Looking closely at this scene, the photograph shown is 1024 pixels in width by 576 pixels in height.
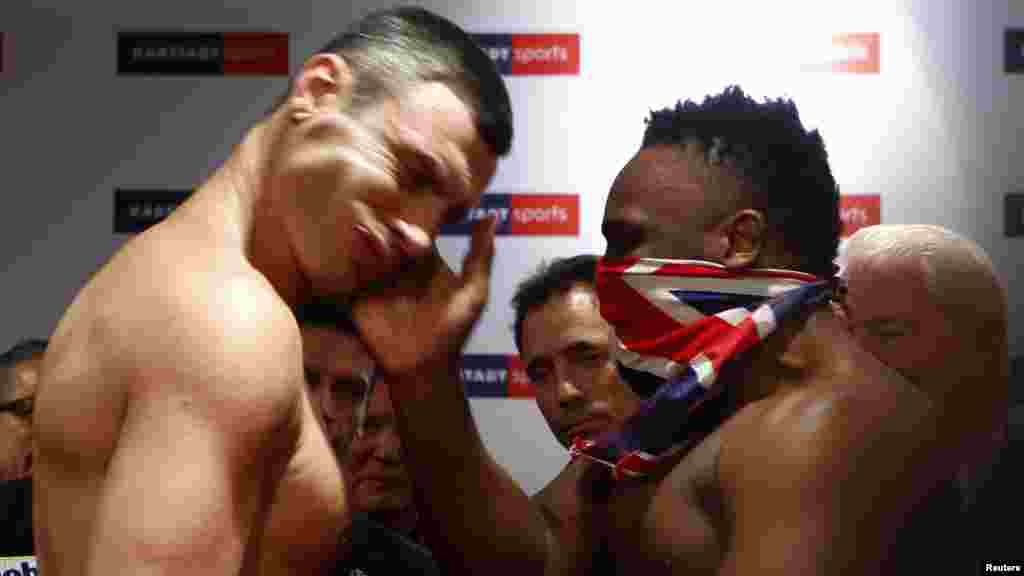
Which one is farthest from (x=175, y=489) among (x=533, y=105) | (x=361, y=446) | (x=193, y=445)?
(x=533, y=105)

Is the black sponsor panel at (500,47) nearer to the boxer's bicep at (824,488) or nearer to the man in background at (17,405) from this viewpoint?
the man in background at (17,405)

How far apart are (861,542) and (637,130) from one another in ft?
4.36

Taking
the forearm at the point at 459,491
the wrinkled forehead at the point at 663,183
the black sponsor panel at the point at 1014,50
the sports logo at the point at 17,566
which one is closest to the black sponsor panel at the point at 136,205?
the sports logo at the point at 17,566

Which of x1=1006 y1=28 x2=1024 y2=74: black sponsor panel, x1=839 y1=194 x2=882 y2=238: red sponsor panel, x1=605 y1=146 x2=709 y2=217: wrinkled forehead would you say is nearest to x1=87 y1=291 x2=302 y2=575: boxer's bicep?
x1=605 y1=146 x2=709 y2=217: wrinkled forehead

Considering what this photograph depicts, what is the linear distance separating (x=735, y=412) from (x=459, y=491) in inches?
18.1

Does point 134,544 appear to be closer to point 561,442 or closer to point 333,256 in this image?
point 333,256

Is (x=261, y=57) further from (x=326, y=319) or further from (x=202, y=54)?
(x=326, y=319)

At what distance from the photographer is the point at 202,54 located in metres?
2.67

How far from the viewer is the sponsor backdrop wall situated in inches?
102

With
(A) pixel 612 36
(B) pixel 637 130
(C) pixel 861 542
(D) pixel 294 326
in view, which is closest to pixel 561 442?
(B) pixel 637 130

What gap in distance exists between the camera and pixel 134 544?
105cm

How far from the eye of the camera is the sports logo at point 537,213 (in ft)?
8.66

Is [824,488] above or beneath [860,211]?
beneath

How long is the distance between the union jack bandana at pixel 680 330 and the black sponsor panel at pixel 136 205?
1220 millimetres
